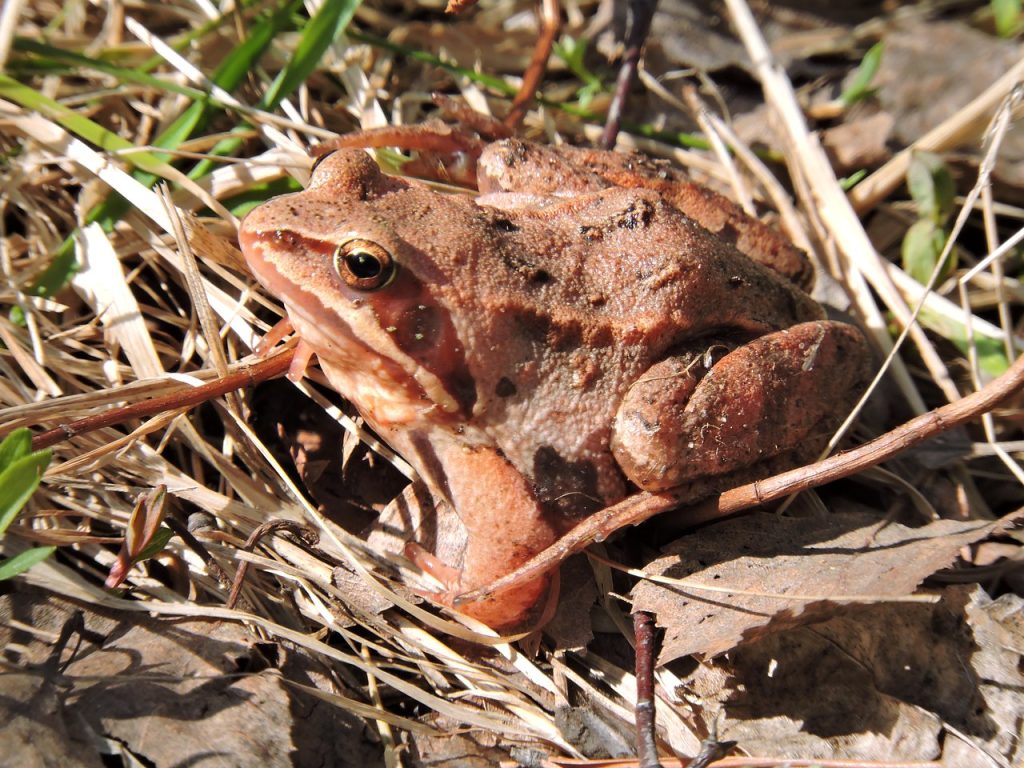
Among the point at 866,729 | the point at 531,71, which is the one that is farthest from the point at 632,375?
the point at 531,71

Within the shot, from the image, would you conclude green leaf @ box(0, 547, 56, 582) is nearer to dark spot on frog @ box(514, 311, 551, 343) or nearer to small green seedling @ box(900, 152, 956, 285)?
dark spot on frog @ box(514, 311, 551, 343)

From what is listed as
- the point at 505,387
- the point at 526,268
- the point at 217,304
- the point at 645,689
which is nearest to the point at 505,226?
the point at 526,268

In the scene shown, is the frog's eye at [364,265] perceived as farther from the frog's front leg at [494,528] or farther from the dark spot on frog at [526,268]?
the frog's front leg at [494,528]

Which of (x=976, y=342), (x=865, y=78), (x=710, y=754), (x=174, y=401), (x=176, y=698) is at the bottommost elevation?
(x=710, y=754)

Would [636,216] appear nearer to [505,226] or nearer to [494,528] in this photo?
[505,226]

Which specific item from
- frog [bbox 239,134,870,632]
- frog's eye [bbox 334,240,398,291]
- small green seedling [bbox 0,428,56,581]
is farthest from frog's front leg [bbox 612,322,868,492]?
Answer: small green seedling [bbox 0,428,56,581]

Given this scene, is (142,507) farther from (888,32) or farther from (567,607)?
(888,32)
